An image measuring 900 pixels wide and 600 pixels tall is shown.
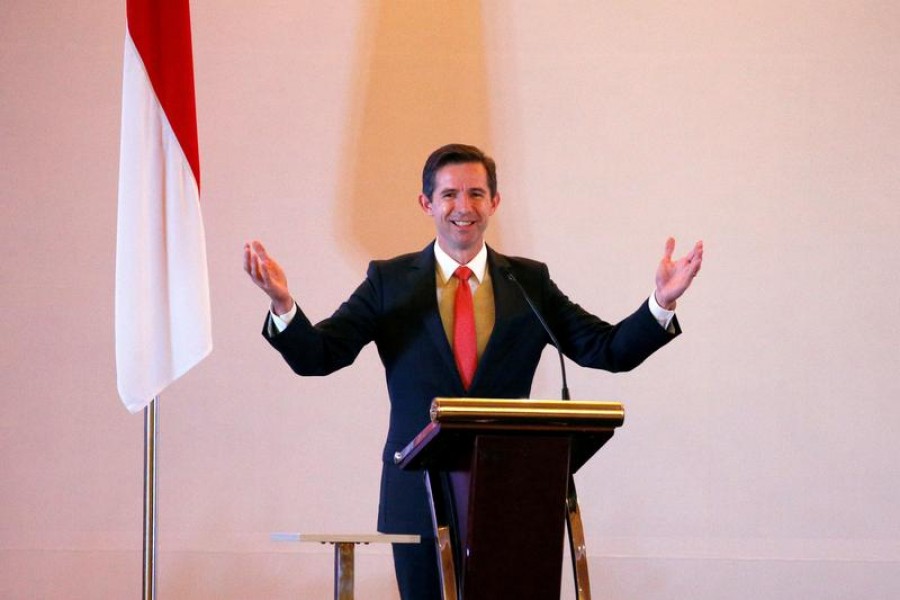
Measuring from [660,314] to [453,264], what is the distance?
1.80 feet

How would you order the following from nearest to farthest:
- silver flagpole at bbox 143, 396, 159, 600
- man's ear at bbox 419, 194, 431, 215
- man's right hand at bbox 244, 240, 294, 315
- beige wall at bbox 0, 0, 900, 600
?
man's right hand at bbox 244, 240, 294, 315 < man's ear at bbox 419, 194, 431, 215 < silver flagpole at bbox 143, 396, 159, 600 < beige wall at bbox 0, 0, 900, 600

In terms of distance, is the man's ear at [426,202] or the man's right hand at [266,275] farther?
the man's ear at [426,202]

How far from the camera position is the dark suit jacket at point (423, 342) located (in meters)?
2.77

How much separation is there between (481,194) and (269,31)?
212 centimetres

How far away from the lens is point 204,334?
3477 millimetres

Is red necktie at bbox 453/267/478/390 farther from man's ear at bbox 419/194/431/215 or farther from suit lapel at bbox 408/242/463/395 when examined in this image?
man's ear at bbox 419/194/431/215

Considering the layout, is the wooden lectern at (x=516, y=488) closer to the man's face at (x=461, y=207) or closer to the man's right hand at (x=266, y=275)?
the man's right hand at (x=266, y=275)

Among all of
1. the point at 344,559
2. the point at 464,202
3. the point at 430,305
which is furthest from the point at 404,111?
the point at 344,559

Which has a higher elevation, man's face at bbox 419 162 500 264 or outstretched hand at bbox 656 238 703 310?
man's face at bbox 419 162 500 264

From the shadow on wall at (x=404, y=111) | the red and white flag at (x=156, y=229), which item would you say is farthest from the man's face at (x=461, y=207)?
the shadow on wall at (x=404, y=111)

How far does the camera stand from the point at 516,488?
2146 mm

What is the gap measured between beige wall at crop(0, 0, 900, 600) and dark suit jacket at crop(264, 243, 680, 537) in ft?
5.74

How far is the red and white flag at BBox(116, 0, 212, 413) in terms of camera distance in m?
3.40

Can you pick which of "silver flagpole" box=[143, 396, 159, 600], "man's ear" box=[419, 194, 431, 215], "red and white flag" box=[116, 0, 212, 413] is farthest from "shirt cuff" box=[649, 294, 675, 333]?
"silver flagpole" box=[143, 396, 159, 600]
